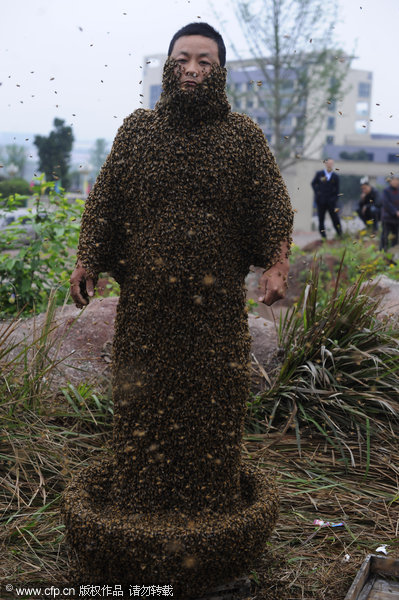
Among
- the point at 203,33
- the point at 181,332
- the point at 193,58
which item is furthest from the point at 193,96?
the point at 181,332

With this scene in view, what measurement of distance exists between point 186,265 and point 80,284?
472 millimetres

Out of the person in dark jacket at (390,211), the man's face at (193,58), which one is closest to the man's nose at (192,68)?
the man's face at (193,58)

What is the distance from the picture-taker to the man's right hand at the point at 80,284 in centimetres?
251

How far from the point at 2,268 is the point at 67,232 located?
2.29ft

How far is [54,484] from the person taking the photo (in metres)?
3.22

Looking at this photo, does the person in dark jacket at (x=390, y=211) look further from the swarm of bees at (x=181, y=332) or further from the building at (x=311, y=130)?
the swarm of bees at (x=181, y=332)

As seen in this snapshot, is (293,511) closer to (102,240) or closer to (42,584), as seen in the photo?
(42,584)

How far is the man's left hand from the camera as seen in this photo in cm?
243

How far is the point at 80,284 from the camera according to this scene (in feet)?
8.27

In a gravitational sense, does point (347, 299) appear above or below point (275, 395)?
above

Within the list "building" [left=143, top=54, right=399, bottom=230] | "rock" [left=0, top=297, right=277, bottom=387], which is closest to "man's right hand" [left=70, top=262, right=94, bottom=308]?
"rock" [left=0, top=297, right=277, bottom=387]

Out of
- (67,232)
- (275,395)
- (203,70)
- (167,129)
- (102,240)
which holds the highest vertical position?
(203,70)

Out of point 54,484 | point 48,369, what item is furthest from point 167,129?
point 54,484

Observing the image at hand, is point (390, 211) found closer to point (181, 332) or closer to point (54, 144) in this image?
point (181, 332)
